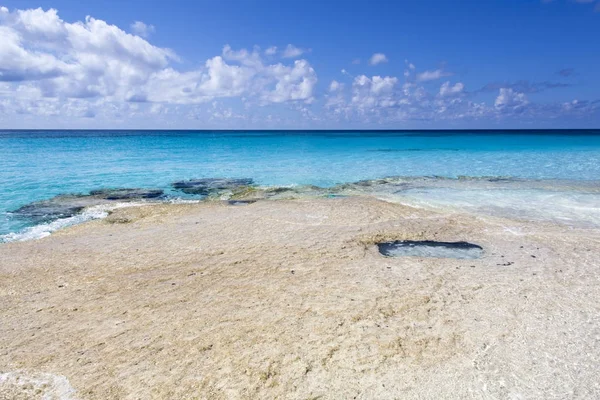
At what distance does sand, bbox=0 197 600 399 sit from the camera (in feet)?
14.8

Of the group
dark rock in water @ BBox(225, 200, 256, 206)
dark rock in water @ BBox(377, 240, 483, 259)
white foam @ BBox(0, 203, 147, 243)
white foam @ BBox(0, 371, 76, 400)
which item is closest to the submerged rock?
white foam @ BBox(0, 203, 147, 243)

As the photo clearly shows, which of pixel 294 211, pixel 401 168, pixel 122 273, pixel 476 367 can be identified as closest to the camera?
pixel 476 367

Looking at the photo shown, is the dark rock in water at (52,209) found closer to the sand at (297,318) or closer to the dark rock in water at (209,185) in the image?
the sand at (297,318)

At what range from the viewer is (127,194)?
18.4 m

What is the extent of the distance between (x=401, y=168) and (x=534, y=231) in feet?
61.7


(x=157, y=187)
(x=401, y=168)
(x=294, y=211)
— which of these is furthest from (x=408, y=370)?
(x=401, y=168)

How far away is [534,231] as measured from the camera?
34.7 ft

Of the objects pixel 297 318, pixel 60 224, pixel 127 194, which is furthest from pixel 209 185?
pixel 297 318

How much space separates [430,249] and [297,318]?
4.56 meters

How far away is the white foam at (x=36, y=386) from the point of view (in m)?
4.37

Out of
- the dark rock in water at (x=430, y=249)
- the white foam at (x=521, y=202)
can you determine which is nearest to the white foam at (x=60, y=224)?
the dark rock in water at (x=430, y=249)

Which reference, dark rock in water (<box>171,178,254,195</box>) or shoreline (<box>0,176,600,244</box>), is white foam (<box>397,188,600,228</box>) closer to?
shoreline (<box>0,176,600,244</box>)

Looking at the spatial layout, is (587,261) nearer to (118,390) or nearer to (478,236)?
(478,236)

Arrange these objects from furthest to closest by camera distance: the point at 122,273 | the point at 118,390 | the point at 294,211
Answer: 1. the point at 294,211
2. the point at 122,273
3. the point at 118,390
